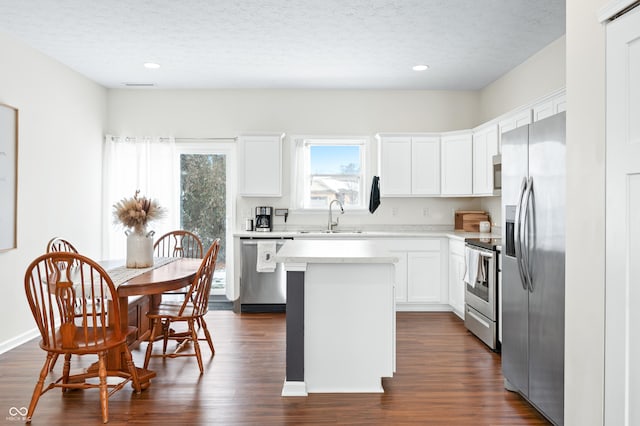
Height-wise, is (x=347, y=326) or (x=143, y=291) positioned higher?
(x=143, y=291)

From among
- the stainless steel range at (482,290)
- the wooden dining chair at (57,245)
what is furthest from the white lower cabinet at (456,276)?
the wooden dining chair at (57,245)

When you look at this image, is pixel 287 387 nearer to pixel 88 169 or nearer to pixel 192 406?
pixel 192 406

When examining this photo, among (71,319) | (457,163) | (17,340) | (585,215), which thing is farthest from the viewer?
(457,163)

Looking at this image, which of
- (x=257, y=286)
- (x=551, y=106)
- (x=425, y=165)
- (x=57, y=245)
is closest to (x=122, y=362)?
(x=57, y=245)

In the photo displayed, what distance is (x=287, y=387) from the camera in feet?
10.1

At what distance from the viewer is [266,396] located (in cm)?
308

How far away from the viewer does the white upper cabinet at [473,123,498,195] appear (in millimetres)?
4938

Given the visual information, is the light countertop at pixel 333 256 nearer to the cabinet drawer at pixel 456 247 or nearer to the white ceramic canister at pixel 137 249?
the white ceramic canister at pixel 137 249

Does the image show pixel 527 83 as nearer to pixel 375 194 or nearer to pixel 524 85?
pixel 524 85

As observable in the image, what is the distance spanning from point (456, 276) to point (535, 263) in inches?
98.8

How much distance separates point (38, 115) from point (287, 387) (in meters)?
3.50

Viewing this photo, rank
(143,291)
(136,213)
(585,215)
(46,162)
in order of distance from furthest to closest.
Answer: (46,162)
(136,213)
(143,291)
(585,215)

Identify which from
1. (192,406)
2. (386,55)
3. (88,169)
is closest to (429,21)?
(386,55)

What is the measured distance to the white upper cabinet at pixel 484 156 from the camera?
4.94 metres
